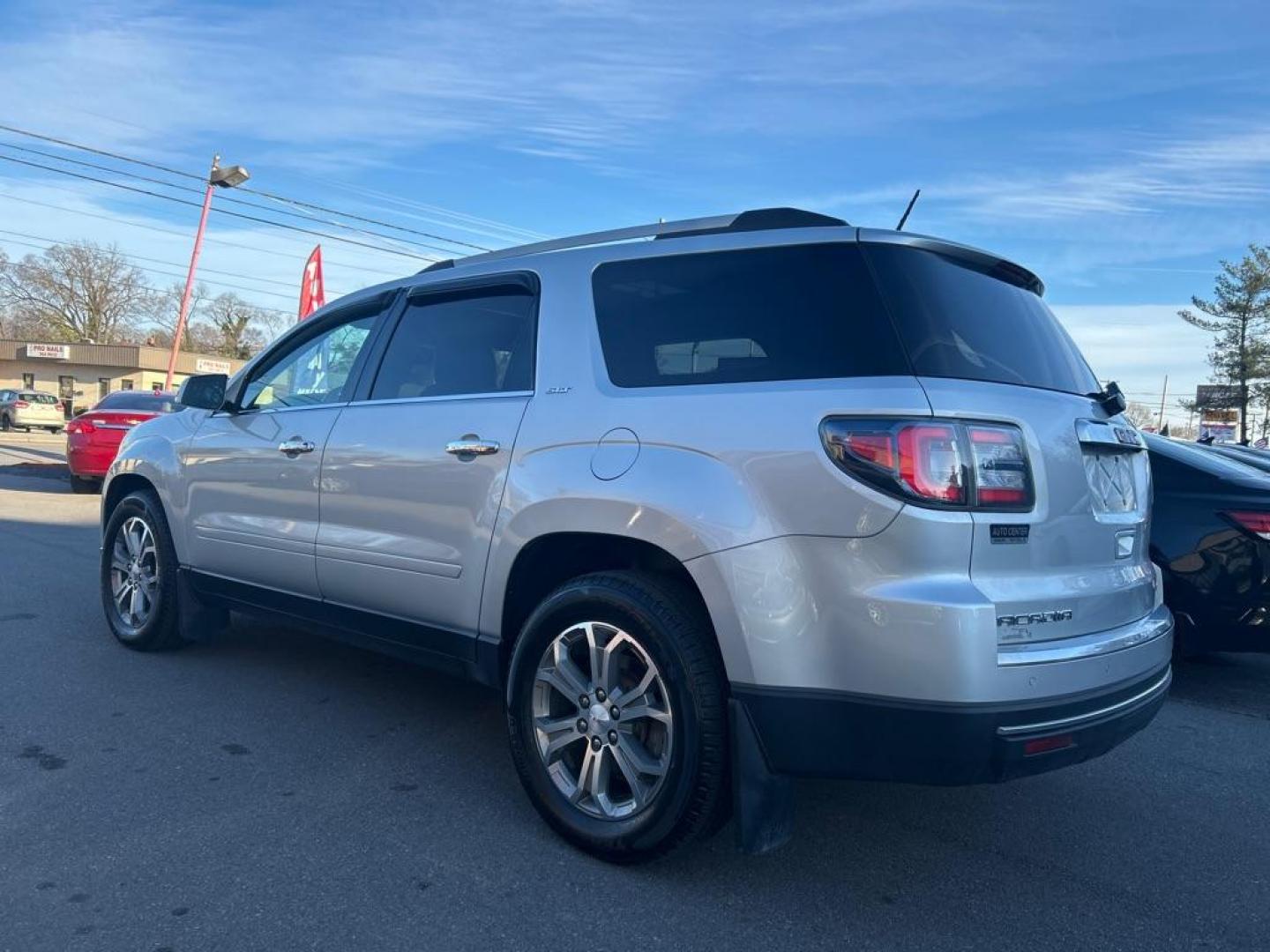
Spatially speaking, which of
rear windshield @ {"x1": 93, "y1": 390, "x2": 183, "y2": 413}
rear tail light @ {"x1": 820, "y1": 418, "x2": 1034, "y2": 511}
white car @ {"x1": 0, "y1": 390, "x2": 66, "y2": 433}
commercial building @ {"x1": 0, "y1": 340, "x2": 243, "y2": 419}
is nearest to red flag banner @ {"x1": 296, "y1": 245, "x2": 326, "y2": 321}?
rear windshield @ {"x1": 93, "y1": 390, "x2": 183, "y2": 413}

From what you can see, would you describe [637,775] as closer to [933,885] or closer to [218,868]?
[933,885]

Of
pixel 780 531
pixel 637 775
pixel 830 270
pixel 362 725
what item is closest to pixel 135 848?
pixel 362 725

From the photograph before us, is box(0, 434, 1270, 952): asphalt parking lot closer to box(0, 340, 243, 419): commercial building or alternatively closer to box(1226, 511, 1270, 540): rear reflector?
box(1226, 511, 1270, 540): rear reflector

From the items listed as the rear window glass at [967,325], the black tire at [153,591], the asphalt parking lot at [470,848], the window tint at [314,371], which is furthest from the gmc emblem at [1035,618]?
the black tire at [153,591]

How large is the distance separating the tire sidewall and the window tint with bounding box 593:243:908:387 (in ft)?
2.39

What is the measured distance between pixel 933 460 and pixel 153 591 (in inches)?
173

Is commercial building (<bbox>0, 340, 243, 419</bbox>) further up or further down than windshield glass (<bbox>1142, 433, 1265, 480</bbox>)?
further up

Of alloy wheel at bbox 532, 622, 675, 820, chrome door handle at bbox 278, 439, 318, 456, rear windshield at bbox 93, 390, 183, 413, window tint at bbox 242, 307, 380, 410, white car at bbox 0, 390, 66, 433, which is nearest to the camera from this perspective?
alloy wheel at bbox 532, 622, 675, 820

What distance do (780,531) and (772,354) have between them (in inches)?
22.2

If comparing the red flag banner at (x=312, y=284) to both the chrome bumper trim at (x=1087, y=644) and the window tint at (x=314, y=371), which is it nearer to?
the window tint at (x=314, y=371)

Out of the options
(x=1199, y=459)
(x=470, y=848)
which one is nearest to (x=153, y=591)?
(x=470, y=848)

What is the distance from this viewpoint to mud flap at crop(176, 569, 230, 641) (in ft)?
16.8

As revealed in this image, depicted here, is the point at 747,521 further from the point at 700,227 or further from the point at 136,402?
the point at 136,402

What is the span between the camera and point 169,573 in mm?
5207
